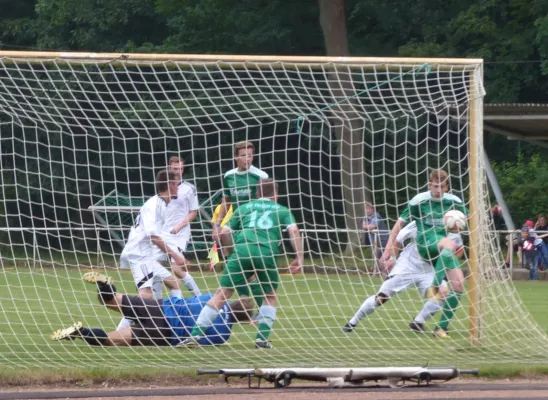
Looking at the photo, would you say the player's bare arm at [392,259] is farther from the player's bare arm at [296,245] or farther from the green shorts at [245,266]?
the green shorts at [245,266]

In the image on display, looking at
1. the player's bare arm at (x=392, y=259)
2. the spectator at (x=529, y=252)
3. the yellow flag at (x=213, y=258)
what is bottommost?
the spectator at (x=529, y=252)

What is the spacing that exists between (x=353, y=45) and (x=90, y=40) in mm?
8043

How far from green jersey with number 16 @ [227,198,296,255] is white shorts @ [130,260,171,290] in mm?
1491

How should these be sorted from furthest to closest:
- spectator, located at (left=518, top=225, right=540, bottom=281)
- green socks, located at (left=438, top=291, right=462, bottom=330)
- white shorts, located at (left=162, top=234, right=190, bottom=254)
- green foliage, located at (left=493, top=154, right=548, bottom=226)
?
green foliage, located at (left=493, top=154, right=548, bottom=226) < spectator, located at (left=518, top=225, right=540, bottom=281) < white shorts, located at (left=162, top=234, right=190, bottom=254) < green socks, located at (left=438, top=291, right=462, bottom=330)

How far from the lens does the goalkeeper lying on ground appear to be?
9992 millimetres

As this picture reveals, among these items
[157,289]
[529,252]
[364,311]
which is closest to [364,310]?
[364,311]

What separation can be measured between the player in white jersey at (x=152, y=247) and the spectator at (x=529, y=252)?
13074 millimetres

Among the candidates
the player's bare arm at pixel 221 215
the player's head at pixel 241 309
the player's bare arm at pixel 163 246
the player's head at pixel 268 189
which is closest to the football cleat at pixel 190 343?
the player's head at pixel 241 309

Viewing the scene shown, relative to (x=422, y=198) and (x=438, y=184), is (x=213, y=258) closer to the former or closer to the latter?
(x=422, y=198)

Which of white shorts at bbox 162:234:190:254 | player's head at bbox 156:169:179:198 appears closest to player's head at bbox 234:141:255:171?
player's head at bbox 156:169:179:198

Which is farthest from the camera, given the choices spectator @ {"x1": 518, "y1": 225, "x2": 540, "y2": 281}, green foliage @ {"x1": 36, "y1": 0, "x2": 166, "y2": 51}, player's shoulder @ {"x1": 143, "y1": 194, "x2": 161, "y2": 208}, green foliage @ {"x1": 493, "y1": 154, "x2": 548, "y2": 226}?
green foliage @ {"x1": 36, "y1": 0, "x2": 166, "y2": 51}

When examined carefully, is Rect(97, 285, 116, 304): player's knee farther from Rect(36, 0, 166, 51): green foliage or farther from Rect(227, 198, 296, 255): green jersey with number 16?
Rect(36, 0, 166, 51): green foliage

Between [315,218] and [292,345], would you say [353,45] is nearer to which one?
[315,218]

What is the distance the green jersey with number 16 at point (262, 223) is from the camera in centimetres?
1024
